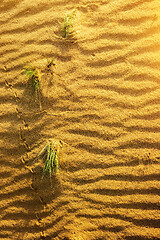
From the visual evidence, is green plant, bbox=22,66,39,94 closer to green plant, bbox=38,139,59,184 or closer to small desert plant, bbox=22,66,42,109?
small desert plant, bbox=22,66,42,109

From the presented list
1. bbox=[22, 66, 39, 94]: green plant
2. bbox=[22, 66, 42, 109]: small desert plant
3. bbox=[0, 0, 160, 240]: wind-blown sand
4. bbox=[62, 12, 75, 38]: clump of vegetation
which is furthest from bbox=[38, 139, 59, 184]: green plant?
bbox=[62, 12, 75, 38]: clump of vegetation

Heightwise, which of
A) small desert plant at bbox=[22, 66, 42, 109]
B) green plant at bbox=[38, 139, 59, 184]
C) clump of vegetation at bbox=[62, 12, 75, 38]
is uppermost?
clump of vegetation at bbox=[62, 12, 75, 38]

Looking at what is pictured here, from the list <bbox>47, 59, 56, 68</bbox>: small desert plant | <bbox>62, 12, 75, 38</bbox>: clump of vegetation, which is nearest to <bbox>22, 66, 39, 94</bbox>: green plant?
<bbox>47, 59, 56, 68</bbox>: small desert plant

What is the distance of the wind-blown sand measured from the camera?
1984mm

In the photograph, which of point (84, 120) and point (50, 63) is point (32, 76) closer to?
point (50, 63)

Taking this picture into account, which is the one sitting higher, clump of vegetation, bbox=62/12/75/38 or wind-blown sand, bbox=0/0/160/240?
clump of vegetation, bbox=62/12/75/38

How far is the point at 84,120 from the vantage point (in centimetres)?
213

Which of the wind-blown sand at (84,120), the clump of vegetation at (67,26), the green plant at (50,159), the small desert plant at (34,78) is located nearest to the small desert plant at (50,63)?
the wind-blown sand at (84,120)

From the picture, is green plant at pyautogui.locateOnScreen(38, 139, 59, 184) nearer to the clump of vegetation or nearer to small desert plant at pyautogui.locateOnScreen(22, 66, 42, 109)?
small desert plant at pyautogui.locateOnScreen(22, 66, 42, 109)

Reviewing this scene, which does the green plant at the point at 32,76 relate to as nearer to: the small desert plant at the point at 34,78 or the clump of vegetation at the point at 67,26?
the small desert plant at the point at 34,78

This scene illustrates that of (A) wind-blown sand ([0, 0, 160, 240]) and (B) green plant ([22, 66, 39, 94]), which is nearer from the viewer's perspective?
(A) wind-blown sand ([0, 0, 160, 240])

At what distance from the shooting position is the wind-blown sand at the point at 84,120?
78.1 inches

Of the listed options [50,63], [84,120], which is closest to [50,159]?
[84,120]

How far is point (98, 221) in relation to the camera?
77.4 inches
